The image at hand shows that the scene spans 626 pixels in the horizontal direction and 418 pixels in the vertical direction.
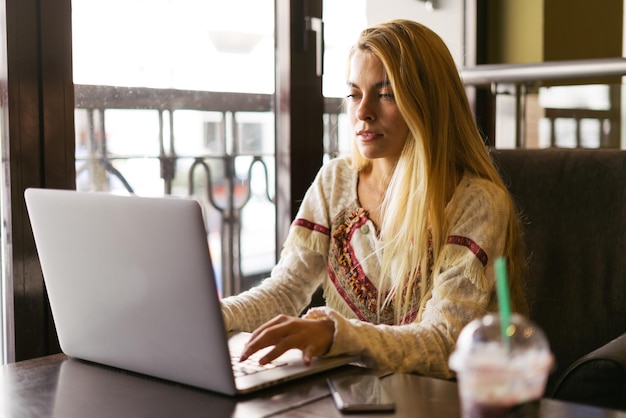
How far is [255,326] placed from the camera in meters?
1.56

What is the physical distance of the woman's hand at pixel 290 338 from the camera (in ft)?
3.90

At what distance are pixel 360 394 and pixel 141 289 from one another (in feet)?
1.04

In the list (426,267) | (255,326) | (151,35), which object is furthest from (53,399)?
(151,35)

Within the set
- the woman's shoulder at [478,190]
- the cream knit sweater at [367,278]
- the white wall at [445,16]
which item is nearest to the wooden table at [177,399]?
the cream knit sweater at [367,278]

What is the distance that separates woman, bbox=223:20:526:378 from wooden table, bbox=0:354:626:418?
33 centimetres

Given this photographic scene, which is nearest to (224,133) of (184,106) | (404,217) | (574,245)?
(184,106)

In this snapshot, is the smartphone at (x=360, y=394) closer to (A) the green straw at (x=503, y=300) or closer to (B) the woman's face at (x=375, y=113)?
(A) the green straw at (x=503, y=300)

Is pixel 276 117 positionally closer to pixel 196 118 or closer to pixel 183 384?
pixel 196 118

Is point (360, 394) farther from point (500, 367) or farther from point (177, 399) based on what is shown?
point (500, 367)

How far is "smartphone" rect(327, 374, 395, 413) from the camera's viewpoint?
3.31ft

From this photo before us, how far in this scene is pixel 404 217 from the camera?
1605mm

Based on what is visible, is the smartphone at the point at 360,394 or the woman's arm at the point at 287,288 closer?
the smartphone at the point at 360,394

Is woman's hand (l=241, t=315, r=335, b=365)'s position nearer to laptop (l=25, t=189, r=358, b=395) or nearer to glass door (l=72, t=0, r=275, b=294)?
laptop (l=25, t=189, r=358, b=395)

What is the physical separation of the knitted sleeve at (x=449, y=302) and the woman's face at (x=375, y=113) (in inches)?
6.7
